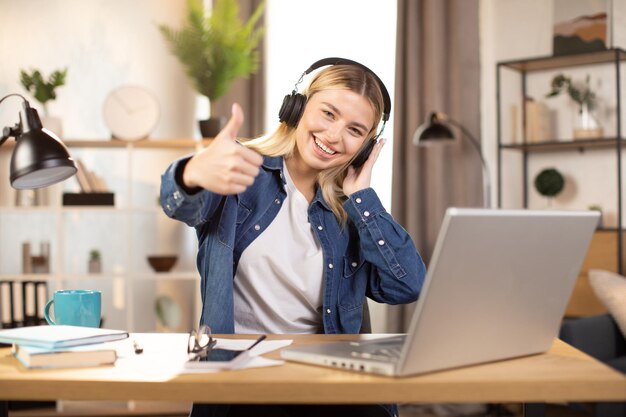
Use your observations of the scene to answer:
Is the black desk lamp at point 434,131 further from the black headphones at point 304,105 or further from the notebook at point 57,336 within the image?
the notebook at point 57,336

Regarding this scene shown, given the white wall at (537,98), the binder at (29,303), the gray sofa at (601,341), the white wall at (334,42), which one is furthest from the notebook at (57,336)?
the white wall at (537,98)

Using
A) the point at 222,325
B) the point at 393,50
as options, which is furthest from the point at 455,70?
the point at 222,325

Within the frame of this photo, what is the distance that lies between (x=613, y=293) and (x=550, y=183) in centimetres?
111

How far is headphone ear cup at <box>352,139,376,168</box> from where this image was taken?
1.82 m

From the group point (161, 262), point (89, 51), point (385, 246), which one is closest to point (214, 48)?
point (89, 51)

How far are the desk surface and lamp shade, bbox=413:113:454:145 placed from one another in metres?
2.77

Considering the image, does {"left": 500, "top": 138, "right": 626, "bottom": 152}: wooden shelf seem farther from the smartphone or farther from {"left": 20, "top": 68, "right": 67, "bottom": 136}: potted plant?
the smartphone

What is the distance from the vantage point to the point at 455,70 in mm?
4289

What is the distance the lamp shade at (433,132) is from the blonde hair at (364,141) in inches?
80.3

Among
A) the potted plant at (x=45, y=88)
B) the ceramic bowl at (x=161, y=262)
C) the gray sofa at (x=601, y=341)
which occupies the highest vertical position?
the potted plant at (x=45, y=88)

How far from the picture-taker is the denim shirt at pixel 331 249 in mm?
1647

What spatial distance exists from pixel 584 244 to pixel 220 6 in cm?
302

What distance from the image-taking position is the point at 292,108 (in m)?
1.85

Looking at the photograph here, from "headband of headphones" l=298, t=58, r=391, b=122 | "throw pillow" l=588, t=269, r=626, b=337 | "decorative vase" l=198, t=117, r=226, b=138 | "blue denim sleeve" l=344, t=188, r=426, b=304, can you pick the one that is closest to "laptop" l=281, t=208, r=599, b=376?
"blue denim sleeve" l=344, t=188, r=426, b=304
